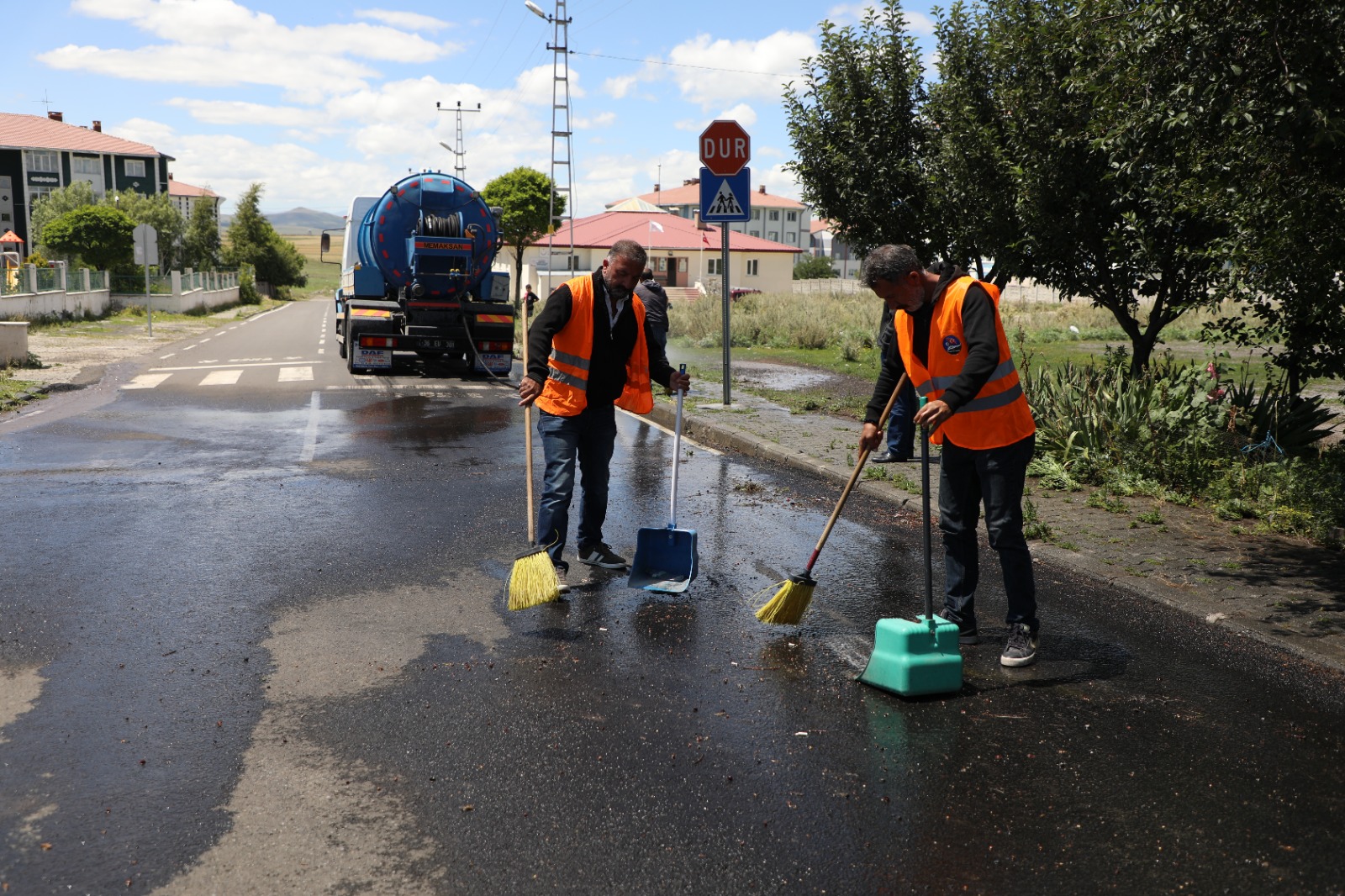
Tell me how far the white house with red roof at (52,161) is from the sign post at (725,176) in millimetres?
78435

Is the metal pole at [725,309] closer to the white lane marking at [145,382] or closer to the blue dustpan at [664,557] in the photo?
the blue dustpan at [664,557]

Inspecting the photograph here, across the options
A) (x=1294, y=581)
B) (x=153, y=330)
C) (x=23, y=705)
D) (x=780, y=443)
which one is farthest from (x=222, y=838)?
(x=153, y=330)

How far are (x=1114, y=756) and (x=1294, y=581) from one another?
9.51 feet

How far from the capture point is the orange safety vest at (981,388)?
4762mm

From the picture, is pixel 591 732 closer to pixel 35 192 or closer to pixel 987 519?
pixel 987 519

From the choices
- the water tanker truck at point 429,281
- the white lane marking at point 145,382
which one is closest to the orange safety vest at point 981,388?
the water tanker truck at point 429,281

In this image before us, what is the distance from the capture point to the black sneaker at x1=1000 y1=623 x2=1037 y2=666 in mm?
4836

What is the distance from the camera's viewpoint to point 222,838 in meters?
3.25

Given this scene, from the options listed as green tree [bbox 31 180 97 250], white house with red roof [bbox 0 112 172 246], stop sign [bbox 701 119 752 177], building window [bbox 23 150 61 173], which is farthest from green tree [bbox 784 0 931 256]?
building window [bbox 23 150 61 173]

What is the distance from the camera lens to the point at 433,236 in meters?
17.5

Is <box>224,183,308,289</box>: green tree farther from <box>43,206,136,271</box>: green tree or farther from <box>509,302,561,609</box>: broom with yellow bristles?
<box>509,302,561,609</box>: broom with yellow bristles

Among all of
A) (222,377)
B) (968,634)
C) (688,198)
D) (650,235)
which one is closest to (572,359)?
(968,634)

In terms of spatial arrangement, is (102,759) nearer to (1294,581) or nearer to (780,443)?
(1294,581)

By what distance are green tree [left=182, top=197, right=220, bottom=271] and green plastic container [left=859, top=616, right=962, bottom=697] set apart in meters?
68.5
